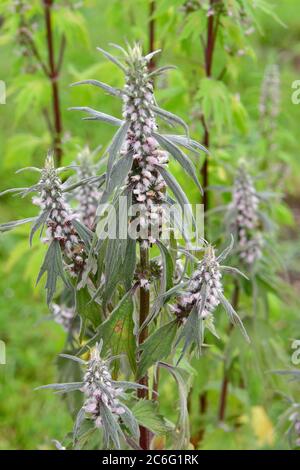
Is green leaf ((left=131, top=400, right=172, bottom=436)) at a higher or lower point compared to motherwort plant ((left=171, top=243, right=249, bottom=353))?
lower

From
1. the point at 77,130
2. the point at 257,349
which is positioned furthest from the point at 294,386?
the point at 77,130

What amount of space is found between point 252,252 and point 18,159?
1.66m

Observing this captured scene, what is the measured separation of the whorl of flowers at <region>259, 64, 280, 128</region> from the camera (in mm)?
3270

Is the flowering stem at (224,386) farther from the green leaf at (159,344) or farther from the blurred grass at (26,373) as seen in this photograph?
the green leaf at (159,344)

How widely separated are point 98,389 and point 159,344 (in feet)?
0.75

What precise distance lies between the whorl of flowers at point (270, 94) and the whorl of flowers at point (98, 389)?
211 cm

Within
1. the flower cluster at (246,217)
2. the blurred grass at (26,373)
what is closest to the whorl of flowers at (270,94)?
the flower cluster at (246,217)

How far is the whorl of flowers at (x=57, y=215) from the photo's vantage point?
1.64m

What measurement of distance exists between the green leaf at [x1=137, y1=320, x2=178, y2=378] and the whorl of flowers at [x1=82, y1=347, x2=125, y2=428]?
0.14 meters

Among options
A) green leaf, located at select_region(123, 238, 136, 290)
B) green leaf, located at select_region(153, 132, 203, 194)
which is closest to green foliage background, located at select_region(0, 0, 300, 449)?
green leaf, located at select_region(123, 238, 136, 290)

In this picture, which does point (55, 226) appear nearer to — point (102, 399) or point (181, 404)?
point (102, 399)

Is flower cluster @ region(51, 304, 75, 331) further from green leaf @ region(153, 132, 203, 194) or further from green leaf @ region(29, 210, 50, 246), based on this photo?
green leaf @ region(153, 132, 203, 194)

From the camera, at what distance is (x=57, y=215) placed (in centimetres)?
167

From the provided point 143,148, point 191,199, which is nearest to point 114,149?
point 143,148
